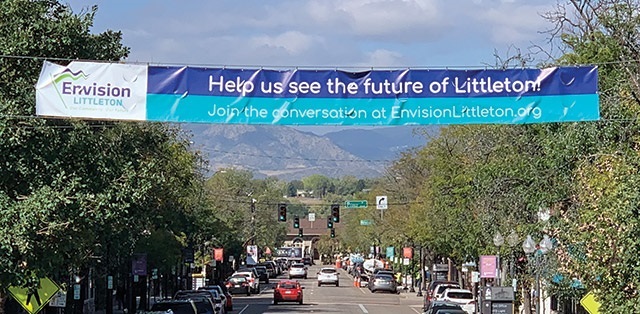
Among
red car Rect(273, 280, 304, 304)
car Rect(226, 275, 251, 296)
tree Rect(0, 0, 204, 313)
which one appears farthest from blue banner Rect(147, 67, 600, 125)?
car Rect(226, 275, 251, 296)

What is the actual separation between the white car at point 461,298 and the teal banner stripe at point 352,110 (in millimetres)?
26949

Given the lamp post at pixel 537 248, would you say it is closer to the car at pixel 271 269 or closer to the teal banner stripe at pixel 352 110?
the teal banner stripe at pixel 352 110

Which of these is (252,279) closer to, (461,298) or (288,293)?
(288,293)

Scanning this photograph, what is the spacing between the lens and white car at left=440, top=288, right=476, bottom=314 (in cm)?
4672

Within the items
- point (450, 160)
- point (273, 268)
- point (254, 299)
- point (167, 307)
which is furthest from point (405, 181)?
point (167, 307)

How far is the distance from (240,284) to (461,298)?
29.2 meters

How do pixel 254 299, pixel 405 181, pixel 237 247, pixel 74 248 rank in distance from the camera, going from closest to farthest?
pixel 74 248 → pixel 254 299 → pixel 405 181 → pixel 237 247

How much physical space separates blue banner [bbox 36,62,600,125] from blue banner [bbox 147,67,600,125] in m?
0.02

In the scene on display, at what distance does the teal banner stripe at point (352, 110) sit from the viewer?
66.5 feet

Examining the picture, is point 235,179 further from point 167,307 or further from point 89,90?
point 89,90

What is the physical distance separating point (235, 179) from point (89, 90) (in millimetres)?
102270

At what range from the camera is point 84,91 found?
20.1 m

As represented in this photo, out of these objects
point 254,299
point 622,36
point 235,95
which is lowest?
point 254,299

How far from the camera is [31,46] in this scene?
2089 cm
